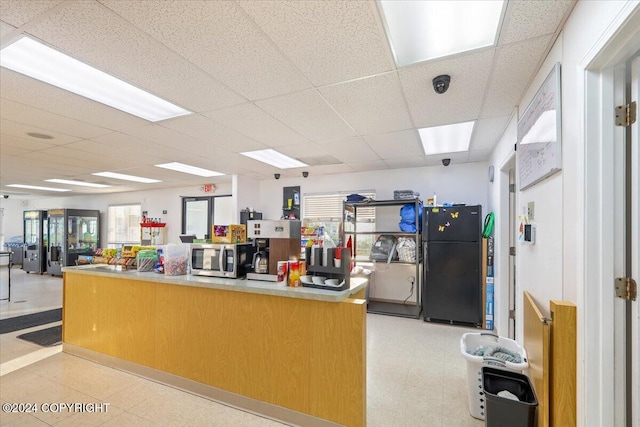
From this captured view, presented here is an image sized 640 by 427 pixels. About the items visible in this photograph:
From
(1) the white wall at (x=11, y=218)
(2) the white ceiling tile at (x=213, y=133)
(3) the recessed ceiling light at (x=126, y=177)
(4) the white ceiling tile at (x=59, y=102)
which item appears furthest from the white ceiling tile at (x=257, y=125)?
(1) the white wall at (x=11, y=218)

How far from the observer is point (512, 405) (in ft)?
5.23

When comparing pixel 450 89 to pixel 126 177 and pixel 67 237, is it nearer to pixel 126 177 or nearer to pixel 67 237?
pixel 126 177

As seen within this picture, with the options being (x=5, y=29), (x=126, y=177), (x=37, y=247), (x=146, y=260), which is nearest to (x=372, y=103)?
(x=5, y=29)

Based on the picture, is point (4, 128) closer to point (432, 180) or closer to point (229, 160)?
point (229, 160)

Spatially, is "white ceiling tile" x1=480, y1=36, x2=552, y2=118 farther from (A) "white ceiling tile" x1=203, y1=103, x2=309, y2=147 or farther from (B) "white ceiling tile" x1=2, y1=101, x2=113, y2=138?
(B) "white ceiling tile" x1=2, y1=101, x2=113, y2=138

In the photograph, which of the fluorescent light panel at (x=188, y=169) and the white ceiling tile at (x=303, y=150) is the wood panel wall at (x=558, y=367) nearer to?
the white ceiling tile at (x=303, y=150)

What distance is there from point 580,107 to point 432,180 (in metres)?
3.87

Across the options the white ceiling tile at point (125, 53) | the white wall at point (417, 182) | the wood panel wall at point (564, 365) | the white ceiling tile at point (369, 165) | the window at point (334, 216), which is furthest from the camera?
the window at point (334, 216)

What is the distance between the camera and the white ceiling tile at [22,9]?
1.43 meters

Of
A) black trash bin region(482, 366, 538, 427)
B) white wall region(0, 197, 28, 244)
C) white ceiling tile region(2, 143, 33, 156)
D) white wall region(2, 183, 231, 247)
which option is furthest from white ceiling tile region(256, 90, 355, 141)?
white wall region(0, 197, 28, 244)

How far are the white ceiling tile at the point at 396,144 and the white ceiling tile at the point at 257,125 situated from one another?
0.94 metres

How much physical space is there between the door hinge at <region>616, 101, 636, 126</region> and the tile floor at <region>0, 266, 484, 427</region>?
84.9 inches

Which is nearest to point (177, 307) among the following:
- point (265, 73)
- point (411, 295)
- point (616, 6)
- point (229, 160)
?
point (265, 73)

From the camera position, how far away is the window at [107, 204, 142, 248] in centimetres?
846
